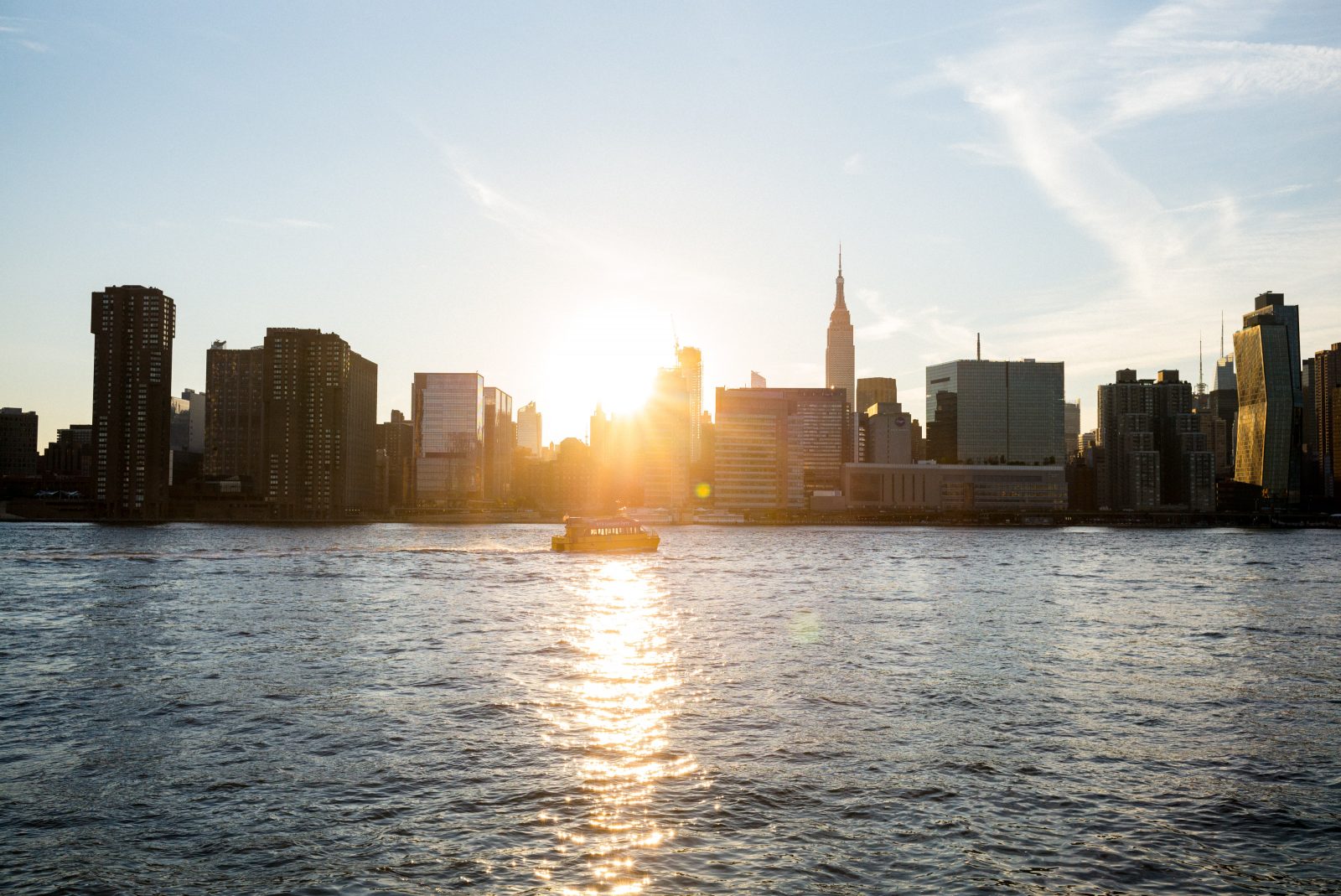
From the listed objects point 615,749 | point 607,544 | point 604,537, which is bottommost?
point 607,544

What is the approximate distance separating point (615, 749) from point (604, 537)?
159 metres

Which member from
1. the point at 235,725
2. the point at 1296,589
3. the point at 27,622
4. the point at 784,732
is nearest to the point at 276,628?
the point at 27,622

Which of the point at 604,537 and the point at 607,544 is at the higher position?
the point at 604,537

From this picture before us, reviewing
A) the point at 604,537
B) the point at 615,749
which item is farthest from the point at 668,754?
the point at 604,537

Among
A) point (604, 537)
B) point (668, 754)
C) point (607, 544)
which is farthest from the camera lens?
point (604, 537)

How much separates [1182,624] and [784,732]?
50364 millimetres

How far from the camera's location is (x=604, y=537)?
191375 mm

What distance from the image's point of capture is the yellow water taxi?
18462 cm

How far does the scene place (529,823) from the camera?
84.1ft

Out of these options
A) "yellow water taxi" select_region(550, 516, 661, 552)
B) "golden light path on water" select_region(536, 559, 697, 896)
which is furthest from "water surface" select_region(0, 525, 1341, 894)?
"yellow water taxi" select_region(550, 516, 661, 552)

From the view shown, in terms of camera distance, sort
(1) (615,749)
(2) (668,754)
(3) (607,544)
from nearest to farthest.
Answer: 1. (2) (668,754)
2. (1) (615,749)
3. (3) (607,544)

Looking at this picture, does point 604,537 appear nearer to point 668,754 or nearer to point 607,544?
point 607,544

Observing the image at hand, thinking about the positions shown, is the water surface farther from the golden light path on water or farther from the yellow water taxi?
the yellow water taxi

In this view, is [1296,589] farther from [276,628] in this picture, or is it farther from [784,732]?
[276,628]
